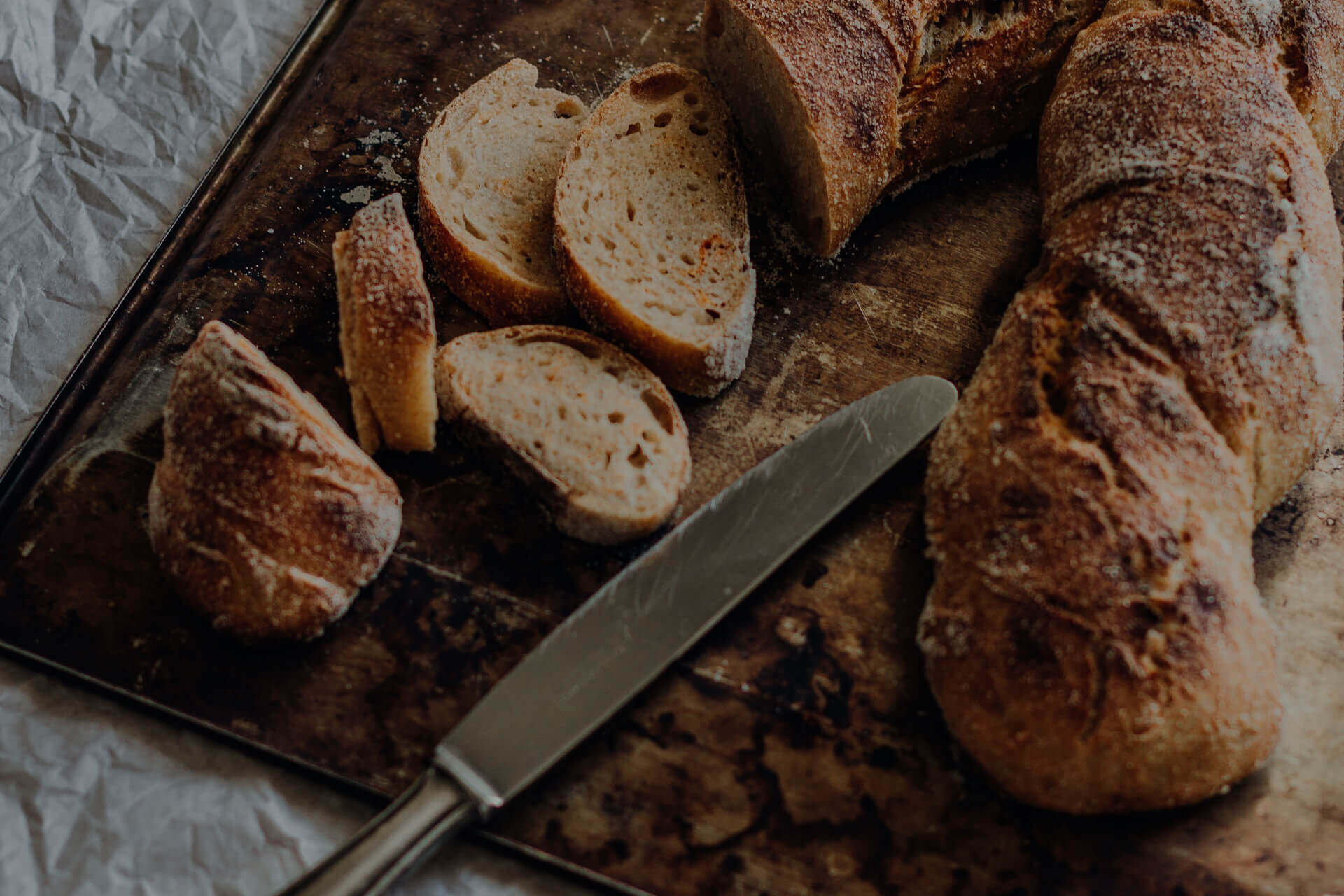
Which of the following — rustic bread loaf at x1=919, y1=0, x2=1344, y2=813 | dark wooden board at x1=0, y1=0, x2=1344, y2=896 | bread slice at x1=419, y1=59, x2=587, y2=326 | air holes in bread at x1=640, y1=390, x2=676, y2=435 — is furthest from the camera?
bread slice at x1=419, y1=59, x2=587, y2=326

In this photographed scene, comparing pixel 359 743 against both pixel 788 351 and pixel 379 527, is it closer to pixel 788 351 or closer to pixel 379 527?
pixel 379 527

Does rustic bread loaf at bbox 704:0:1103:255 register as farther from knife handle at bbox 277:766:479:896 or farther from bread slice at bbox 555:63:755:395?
knife handle at bbox 277:766:479:896

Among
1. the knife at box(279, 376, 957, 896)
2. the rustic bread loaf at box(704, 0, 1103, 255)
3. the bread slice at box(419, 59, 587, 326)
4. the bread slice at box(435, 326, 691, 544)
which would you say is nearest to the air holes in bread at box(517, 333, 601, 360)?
the bread slice at box(435, 326, 691, 544)

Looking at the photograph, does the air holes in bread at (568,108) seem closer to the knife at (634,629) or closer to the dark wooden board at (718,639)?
the dark wooden board at (718,639)

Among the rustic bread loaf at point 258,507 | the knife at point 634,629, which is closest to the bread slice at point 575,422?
the knife at point 634,629

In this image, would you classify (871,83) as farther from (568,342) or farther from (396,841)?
(396,841)

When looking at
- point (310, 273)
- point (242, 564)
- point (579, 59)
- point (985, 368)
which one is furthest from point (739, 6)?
point (242, 564)

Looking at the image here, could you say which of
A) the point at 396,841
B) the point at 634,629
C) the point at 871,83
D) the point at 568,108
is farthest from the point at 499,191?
the point at 396,841
